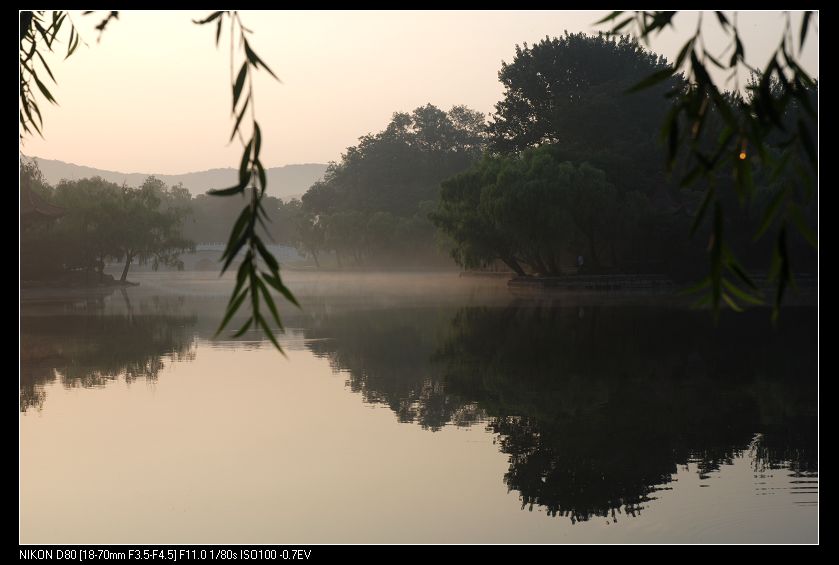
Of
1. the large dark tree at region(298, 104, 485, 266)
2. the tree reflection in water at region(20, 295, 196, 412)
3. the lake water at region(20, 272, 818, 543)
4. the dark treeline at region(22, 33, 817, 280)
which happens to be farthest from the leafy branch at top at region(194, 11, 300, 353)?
the large dark tree at region(298, 104, 485, 266)

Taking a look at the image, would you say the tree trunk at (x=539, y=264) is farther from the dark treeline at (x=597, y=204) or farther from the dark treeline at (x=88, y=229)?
the dark treeline at (x=88, y=229)

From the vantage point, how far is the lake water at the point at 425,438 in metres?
6.98

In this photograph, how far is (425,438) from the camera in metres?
9.85

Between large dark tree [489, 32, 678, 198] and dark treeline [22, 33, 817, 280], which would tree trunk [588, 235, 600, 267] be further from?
large dark tree [489, 32, 678, 198]

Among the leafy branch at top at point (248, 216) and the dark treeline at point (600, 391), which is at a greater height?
the leafy branch at top at point (248, 216)

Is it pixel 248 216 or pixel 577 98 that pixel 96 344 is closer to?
pixel 248 216

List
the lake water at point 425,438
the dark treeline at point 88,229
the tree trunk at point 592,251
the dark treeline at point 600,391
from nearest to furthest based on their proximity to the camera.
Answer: the lake water at point 425,438
the dark treeline at point 600,391
the tree trunk at point 592,251
the dark treeline at point 88,229

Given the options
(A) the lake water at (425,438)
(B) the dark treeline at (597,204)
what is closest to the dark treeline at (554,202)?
(B) the dark treeline at (597,204)

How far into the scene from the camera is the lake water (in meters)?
6.98

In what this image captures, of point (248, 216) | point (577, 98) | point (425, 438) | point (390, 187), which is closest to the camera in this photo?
point (248, 216)

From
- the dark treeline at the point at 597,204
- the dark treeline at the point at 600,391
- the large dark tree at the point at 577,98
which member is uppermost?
the large dark tree at the point at 577,98

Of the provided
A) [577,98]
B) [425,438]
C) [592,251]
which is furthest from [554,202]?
[425,438]

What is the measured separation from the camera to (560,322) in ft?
75.2
